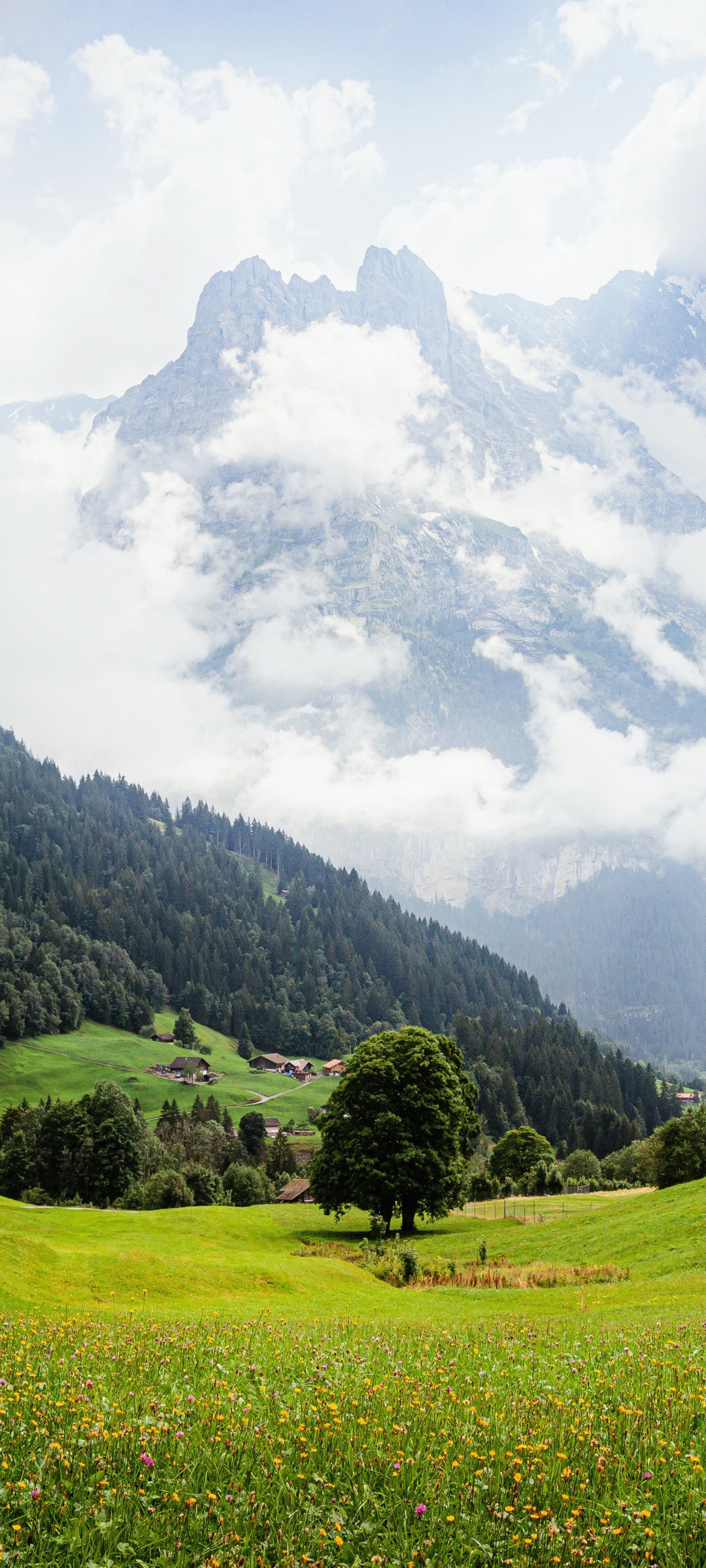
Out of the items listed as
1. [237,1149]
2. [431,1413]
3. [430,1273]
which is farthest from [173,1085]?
[431,1413]

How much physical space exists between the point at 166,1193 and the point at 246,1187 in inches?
853

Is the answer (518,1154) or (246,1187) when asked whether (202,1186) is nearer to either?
(246,1187)

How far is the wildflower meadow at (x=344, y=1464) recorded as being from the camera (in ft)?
23.4

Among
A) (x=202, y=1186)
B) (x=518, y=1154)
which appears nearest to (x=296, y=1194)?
(x=202, y=1186)

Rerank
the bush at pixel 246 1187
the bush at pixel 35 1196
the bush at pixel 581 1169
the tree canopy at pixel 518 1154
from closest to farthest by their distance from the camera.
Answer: the bush at pixel 35 1196, the tree canopy at pixel 518 1154, the bush at pixel 246 1187, the bush at pixel 581 1169

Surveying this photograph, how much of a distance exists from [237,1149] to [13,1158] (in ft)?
152

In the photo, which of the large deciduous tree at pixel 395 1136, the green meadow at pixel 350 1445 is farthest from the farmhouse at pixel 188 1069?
the green meadow at pixel 350 1445

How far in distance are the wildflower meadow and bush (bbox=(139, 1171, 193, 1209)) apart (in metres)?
90.8

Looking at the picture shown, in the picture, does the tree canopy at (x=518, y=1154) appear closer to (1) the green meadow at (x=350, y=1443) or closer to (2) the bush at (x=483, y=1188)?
(2) the bush at (x=483, y=1188)

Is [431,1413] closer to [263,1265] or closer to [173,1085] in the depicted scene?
[263,1265]

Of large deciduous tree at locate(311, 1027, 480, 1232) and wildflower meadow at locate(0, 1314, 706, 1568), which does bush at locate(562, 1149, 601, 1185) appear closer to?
large deciduous tree at locate(311, 1027, 480, 1232)

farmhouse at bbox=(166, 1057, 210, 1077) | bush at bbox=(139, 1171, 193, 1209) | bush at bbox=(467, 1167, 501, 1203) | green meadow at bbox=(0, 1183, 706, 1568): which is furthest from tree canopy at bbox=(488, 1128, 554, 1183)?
Result: farmhouse at bbox=(166, 1057, 210, 1077)

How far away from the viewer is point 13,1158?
106 m

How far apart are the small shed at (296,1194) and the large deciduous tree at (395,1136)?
40.6 meters
